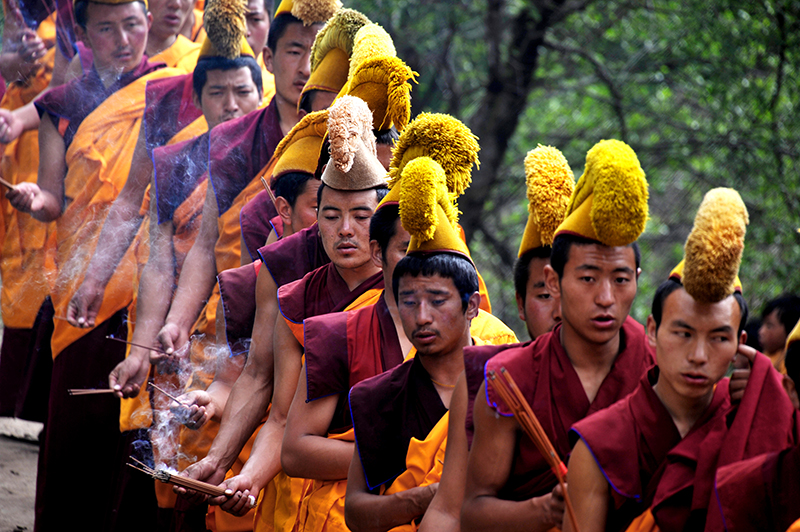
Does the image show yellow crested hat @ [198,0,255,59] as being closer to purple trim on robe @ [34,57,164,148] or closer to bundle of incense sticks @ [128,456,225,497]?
purple trim on robe @ [34,57,164,148]

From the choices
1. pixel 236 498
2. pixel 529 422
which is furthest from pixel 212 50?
pixel 529 422

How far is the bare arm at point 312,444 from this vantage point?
2.90 meters

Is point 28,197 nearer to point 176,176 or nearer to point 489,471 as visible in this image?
point 176,176

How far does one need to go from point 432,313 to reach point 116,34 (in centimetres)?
362

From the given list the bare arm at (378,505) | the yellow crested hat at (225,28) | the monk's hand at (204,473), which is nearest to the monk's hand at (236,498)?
the monk's hand at (204,473)

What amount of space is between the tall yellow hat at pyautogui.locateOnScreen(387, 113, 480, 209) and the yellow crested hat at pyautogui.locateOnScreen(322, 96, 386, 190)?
0.29 metres

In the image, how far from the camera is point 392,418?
8.84ft

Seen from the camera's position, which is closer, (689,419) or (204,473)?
(689,419)

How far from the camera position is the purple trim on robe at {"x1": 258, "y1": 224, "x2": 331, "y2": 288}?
3635 millimetres


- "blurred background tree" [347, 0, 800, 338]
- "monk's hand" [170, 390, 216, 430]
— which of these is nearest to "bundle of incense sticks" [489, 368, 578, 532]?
"monk's hand" [170, 390, 216, 430]

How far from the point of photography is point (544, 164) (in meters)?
2.62

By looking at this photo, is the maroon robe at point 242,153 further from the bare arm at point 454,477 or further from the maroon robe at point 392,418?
the bare arm at point 454,477

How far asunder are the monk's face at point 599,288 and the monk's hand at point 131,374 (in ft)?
9.36

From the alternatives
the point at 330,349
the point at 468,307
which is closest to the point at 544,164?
the point at 468,307
